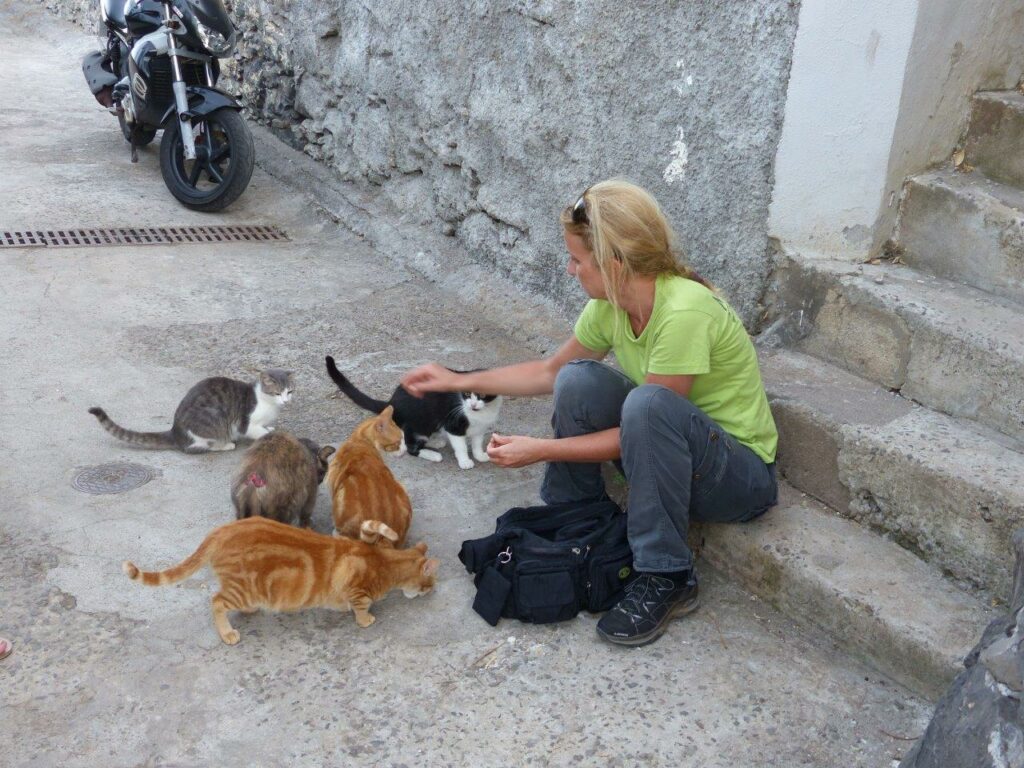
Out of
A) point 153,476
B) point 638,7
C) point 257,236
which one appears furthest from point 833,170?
point 257,236

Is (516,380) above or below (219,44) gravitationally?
below

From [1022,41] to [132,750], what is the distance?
343cm

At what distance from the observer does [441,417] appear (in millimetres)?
3561

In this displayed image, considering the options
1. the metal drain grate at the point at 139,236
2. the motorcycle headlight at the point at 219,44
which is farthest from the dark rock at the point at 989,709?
the motorcycle headlight at the point at 219,44

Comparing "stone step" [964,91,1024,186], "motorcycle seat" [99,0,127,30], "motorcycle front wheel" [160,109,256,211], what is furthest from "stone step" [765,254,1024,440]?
"motorcycle seat" [99,0,127,30]

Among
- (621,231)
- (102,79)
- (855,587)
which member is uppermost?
(621,231)

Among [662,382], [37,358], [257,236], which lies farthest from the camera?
[257,236]

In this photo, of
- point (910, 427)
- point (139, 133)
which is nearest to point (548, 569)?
point (910, 427)

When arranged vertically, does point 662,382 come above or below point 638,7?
below

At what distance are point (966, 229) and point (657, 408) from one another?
132 cm

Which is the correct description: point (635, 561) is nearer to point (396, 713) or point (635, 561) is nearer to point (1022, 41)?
point (396, 713)

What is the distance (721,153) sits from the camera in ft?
11.6

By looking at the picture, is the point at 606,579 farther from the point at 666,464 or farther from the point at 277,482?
the point at 277,482

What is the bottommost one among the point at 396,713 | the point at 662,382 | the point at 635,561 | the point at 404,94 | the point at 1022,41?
the point at 396,713
